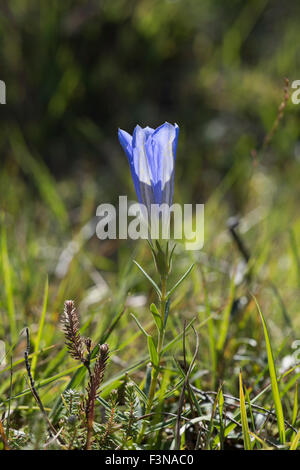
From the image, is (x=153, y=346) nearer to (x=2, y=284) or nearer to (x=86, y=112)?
(x=2, y=284)

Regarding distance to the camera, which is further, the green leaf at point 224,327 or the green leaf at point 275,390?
the green leaf at point 224,327

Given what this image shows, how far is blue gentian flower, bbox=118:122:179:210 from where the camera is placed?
2.45 ft

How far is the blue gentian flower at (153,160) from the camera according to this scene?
2.45 feet

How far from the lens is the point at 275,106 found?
2.71 meters

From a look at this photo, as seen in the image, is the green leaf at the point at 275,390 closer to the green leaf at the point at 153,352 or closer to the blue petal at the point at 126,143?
the green leaf at the point at 153,352

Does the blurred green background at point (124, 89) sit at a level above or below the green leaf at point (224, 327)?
above

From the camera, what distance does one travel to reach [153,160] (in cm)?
77

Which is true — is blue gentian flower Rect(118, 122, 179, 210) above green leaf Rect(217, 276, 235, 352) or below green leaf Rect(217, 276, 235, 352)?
above

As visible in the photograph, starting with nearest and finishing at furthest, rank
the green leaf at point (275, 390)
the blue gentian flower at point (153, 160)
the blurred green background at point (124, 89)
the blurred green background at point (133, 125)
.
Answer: the blue gentian flower at point (153, 160)
the green leaf at point (275, 390)
the blurred green background at point (133, 125)
the blurred green background at point (124, 89)

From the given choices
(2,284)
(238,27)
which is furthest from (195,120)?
(2,284)

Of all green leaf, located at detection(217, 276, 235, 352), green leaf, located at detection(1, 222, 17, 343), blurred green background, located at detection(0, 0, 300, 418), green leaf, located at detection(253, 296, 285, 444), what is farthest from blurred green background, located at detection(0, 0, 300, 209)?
green leaf, located at detection(253, 296, 285, 444)

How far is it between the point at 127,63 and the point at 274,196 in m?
1.12

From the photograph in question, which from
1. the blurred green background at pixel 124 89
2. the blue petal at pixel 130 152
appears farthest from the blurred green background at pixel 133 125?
the blue petal at pixel 130 152

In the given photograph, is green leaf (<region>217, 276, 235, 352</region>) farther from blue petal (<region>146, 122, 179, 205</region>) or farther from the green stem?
blue petal (<region>146, 122, 179, 205</region>)
